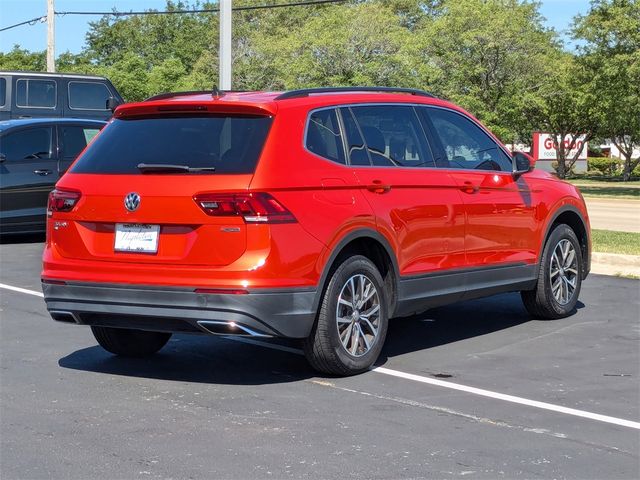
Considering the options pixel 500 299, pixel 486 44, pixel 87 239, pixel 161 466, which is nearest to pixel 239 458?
pixel 161 466

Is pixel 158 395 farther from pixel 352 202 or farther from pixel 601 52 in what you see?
pixel 601 52

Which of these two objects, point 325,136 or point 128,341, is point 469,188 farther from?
point 128,341

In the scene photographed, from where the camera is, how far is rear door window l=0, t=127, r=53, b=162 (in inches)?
625

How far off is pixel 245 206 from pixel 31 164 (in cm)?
1000

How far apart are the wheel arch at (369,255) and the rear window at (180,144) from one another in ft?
2.64

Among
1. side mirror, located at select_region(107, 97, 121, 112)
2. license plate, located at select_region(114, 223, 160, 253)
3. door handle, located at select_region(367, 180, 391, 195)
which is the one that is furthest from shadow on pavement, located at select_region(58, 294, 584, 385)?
side mirror, located at select_region(107, 97, 121, 112)

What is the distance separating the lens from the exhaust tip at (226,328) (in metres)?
6.60

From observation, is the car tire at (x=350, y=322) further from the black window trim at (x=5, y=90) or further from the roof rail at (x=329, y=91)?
the black window trim at (x=5, y=90)

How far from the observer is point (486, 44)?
47750 mm

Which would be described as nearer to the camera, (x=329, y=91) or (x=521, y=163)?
(x=329, y=91)

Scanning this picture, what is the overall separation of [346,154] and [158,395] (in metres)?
1.97

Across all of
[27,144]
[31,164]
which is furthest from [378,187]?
[27,144]

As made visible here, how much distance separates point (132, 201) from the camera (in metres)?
6.90

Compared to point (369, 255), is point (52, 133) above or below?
above
